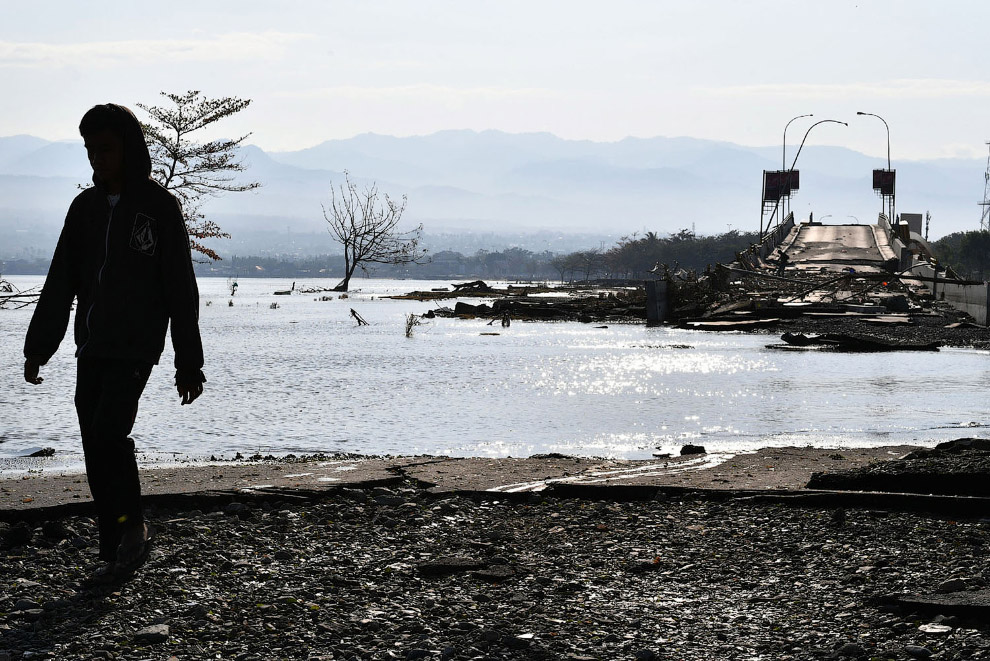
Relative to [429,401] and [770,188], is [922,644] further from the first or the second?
[770,188]

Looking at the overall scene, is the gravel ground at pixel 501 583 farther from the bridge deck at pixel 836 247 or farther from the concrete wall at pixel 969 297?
the bridge deck at pixel 836 247

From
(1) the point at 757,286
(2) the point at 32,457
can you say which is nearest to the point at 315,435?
(2) the point at 32,457

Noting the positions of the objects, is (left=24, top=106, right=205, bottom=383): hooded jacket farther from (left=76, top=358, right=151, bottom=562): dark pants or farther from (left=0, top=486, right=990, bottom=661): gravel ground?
(left=0, top=486, right=990, bottom=661): gravel ground

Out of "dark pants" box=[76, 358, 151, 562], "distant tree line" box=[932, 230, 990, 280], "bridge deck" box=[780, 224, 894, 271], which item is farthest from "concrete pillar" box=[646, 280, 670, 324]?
"distant tree line" box=[932, 230, 990, 280]

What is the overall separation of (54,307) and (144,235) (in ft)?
1.91

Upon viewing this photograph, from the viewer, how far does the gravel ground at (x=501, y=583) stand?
417 centimetres

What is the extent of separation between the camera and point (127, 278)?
504cm

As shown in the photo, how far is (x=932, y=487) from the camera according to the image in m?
6.58

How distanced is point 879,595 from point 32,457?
313 inches

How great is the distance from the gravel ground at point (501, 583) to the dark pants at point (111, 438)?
0.25m

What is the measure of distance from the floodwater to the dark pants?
5.39m

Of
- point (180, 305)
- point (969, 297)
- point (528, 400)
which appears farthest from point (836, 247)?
point (180, 305)

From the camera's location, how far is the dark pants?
4.97m

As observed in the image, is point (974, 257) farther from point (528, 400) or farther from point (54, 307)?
point (54, 307)
